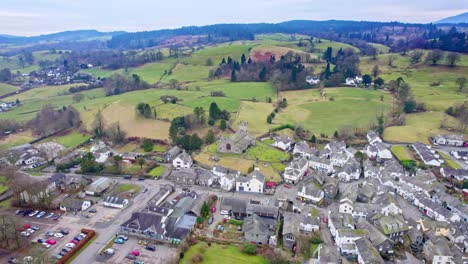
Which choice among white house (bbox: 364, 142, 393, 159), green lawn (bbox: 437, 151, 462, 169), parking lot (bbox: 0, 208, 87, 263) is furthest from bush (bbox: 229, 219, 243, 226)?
green lawn (bbox: 437, 151, 462, 169)

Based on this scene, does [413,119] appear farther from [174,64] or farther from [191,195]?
[174,64]

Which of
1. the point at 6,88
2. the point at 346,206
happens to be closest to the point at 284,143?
the point at 346,206

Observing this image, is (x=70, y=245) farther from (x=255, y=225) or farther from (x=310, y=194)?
(x=310, y=194)

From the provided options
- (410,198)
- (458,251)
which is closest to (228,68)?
(410,198)

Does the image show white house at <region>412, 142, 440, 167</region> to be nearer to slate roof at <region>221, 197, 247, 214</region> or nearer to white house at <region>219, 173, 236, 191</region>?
white house at <region>219, 173, 236, 191</region>

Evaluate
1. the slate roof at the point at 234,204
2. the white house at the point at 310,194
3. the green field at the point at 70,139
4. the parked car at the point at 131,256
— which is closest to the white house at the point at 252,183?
the slate roof at the point at 234,204

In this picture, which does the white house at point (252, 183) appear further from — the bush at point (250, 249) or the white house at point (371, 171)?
the white house at point (371, 171)
